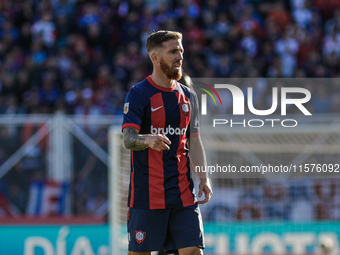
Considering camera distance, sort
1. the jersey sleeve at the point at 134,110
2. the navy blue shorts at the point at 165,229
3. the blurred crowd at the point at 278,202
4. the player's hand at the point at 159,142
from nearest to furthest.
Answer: the player's hand at the point at 159,142 < the jersey sleeve at the point at 134,110 < the navy blue shorts at the point at 165,229 < the blurred crowd at the point at 278,202

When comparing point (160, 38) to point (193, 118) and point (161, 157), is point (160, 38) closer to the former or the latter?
point (193, 118)

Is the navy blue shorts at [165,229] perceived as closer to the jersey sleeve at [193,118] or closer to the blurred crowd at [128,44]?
the jersey sleeve at [193,118]

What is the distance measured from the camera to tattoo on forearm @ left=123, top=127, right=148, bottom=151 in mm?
3510

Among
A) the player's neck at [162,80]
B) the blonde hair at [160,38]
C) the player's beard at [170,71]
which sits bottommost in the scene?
the player's neck at [162,80]

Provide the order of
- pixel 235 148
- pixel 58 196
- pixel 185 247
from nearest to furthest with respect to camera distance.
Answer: pixel 185 247 → pixel 235 148 → pixel 58 196

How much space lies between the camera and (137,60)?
1130 centimetres

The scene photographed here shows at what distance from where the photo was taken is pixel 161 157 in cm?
387

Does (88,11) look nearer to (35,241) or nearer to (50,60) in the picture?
(50,60)

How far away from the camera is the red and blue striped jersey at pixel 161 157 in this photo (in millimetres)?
3838

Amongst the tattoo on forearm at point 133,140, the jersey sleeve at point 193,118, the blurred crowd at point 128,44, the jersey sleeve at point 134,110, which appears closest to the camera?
the tattoo on forearm at point 133,140

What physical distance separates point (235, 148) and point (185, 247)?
356 centimetres

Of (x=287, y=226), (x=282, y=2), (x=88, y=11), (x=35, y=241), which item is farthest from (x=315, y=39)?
(x=35, y=241)

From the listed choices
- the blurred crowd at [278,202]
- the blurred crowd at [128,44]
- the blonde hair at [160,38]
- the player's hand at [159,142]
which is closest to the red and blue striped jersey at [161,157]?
the blonde hair at [160,38]

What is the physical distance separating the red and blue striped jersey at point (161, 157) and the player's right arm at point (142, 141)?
20cm
